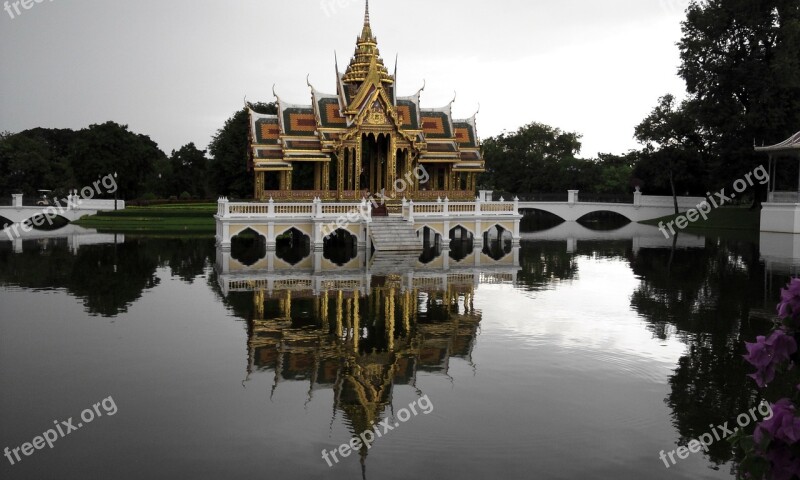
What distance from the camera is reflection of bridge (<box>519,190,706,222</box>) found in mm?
56844

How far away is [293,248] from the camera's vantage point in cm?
3016

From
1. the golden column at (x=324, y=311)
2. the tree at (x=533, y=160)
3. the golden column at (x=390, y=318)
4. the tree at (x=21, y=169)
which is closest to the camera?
the golden column at (x=390, y=318)

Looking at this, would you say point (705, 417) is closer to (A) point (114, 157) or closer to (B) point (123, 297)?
(B) point (123, 297)

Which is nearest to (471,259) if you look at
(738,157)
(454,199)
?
(454,199)

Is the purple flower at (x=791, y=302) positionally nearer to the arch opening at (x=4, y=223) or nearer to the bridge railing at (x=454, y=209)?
the bridge railing at (x=454, y=209)

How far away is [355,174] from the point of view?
101 feet

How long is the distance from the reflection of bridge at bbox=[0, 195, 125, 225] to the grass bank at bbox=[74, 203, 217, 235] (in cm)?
174

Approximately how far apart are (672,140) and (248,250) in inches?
1564

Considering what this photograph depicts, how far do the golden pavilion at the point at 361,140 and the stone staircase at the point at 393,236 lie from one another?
2.82 m

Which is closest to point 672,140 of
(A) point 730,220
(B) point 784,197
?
(A) point 730,220

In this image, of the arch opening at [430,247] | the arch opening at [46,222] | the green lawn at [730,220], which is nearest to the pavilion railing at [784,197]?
the green lawn at [730,220]

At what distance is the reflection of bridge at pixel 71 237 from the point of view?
104ft

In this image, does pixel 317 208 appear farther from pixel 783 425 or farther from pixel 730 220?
pixel 730 220

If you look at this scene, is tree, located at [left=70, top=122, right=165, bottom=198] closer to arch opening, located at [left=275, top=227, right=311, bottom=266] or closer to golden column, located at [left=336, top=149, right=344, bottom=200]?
arch opening, located at [left=275, top=227, right=311, bottom=266]
